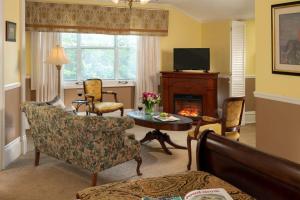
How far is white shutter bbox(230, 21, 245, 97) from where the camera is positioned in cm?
761

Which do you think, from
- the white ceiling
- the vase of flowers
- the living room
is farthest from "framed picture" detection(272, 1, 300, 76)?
the white ceiling

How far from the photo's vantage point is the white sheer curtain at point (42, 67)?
23.6 feet

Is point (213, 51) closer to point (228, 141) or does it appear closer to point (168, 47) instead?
point (168, 47)

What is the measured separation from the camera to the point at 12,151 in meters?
5.05

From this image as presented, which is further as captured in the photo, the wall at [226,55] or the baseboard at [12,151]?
the wall at [226,55]

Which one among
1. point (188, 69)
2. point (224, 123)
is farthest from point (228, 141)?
point (188, 69)

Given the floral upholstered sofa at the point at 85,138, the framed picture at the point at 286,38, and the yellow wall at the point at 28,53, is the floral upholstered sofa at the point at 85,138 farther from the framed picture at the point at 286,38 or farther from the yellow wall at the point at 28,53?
the yellow wall at the point at 28,53

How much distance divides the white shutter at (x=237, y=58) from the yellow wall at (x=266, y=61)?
3342 millimetres

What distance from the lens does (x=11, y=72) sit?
200 inches

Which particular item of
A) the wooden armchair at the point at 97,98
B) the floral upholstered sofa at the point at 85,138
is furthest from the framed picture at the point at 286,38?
the wooden armchair at the point at 97,98

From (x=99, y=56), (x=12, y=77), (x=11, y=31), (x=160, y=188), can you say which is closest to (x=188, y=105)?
(x=99, y=56)

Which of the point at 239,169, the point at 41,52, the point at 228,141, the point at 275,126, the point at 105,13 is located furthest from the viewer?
the point at 105,13

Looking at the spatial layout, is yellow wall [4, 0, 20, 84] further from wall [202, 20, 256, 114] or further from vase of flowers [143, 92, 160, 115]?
wall [202, 20, 256, 114]

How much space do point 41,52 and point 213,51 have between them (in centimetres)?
374
